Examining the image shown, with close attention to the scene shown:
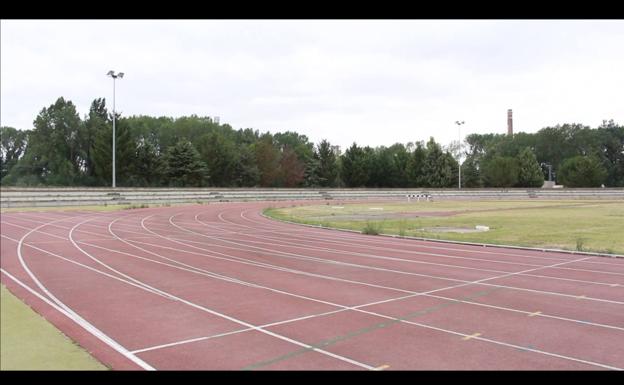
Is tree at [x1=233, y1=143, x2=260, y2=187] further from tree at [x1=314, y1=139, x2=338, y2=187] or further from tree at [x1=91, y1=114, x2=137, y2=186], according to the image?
tree at [x1=91, y1=114, x2=137, y2=186]

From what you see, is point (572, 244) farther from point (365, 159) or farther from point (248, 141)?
point (248, 141)

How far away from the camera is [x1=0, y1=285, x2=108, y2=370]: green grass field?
17.9 ft

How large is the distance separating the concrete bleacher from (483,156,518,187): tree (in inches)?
713

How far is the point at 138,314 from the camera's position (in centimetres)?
782

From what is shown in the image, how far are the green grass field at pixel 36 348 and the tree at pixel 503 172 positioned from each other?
90265 millimetres

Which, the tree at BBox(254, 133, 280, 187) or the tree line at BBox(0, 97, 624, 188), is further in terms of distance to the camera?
the tree at BBox(254, 133, 280, 187)

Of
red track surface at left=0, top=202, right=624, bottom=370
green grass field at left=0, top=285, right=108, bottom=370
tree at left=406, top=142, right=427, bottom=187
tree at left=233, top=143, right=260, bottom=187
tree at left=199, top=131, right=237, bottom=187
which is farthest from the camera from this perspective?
tree at left=406, top=142, right=427, bottom=187

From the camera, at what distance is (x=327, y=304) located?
845 centimetres

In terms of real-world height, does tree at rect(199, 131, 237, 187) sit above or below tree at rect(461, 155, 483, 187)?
above

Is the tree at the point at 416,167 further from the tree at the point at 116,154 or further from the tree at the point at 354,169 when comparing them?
the tree at the point at 116,154

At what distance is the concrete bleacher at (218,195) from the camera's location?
38.8 m

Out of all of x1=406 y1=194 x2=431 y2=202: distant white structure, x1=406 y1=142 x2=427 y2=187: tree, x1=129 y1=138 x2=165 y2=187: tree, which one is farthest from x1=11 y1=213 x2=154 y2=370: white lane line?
x1=406 y1=142 x2=427 y2=187: tree

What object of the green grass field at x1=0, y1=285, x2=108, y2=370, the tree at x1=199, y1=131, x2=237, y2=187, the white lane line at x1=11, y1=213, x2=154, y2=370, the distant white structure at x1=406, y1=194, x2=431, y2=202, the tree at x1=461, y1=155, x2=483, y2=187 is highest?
the tree at x1=199, y1=131, x2=237, y2=187

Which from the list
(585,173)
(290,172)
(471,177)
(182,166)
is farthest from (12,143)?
(585,173)
